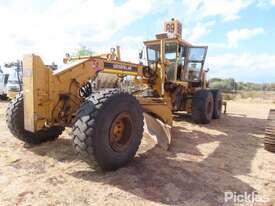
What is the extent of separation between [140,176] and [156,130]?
Answer: 2133 mm

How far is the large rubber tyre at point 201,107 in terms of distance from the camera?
934 cm

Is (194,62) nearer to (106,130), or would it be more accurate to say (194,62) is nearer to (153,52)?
(153,52)

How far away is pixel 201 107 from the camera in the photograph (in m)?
9.30

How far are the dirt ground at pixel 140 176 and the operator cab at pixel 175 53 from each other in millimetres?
3451

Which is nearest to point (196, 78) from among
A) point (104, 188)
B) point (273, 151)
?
point (273, 151)

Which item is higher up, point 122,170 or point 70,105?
point 70,105

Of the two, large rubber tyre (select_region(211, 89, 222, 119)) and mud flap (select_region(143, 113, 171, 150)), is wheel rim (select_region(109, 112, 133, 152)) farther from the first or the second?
large rubber tyre (select_region(211, 89, 222, 119))

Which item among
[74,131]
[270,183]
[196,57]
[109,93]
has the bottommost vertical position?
[270,183]

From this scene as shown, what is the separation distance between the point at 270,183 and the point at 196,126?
4.74 meters

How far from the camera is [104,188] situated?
382 centimetres

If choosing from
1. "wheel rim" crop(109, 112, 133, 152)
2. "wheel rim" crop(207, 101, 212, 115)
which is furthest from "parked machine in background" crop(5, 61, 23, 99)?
"wheel rim" crop(109, 112, 133, 152)

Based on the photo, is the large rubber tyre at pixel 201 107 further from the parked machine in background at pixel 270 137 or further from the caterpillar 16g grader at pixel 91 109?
the parked machine in background at pixel 270 137

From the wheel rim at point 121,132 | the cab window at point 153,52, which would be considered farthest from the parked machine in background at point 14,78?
the wheel rim at point 121,132

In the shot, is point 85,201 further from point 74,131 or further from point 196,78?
point 196,78
